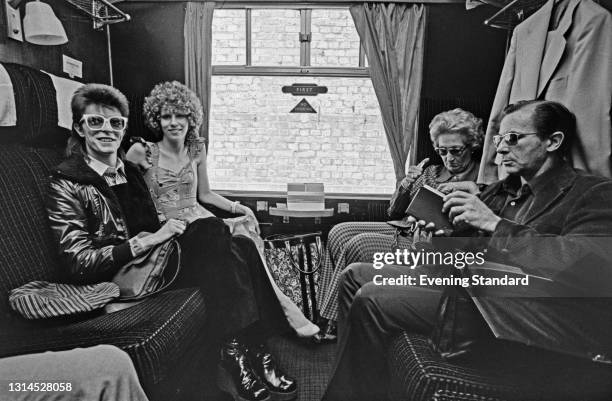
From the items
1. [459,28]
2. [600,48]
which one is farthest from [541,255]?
[459,28]

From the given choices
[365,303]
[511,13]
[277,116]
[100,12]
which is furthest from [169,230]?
[511,13]

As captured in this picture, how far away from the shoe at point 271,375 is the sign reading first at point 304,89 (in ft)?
3.00

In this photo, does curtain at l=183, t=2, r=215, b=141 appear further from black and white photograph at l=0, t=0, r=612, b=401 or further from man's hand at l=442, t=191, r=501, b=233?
man's hand at l=442, t=191, r=501, b=233

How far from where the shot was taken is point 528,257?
34.3 inches

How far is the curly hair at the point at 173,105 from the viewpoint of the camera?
1.07m

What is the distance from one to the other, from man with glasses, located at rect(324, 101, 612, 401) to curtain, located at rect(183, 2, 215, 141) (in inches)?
33.1

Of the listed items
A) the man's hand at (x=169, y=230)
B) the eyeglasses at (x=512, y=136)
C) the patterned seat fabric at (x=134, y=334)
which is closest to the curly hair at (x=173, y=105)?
the man's hand at (x=169, y=230)

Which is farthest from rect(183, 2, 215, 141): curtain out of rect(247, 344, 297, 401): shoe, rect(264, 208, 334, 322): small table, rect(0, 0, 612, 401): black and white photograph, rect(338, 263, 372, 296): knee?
rect(247, 344, 297, 401): shoe

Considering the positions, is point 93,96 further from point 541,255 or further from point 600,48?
point 600,48

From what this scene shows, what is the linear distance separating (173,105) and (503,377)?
1203mm

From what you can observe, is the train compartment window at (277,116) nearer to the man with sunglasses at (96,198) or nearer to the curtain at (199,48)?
the curtain at (199,48)

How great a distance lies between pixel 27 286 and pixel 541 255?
1351 mm

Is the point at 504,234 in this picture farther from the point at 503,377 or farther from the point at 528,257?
the point at 503,377

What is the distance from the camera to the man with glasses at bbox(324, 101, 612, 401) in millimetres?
831
